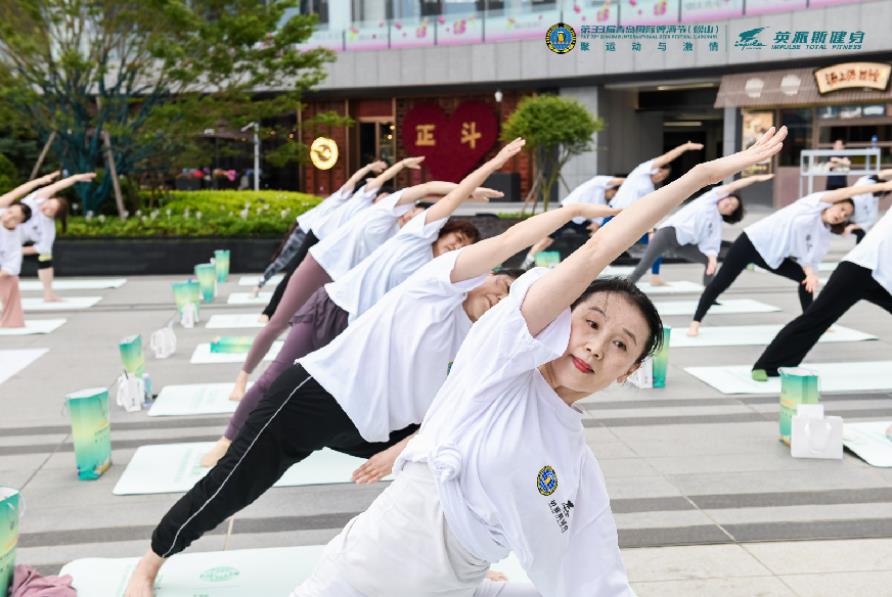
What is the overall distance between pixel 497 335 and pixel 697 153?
3394cm

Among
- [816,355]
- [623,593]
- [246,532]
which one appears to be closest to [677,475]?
[246,532]

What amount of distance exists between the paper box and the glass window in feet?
76.8

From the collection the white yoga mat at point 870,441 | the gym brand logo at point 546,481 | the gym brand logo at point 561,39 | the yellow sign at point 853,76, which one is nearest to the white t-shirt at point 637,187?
the white yoga mat at point 870,441

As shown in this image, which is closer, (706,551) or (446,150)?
(706,551)

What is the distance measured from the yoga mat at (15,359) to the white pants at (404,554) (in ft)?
20.3

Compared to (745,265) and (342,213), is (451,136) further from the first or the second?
(342,213)

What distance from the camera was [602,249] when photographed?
2.12m

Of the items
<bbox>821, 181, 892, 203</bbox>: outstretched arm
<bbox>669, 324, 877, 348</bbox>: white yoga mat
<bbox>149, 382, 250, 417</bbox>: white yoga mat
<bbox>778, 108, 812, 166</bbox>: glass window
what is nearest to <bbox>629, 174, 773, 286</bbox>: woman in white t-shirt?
<bbox>669, 324, 877, 348</bbox>: white yoga mat

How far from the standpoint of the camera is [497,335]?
2.18m

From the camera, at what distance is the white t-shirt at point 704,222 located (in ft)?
32.9

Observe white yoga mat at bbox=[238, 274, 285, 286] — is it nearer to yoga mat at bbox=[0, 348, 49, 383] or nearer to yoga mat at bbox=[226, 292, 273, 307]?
yoga mat at bbox=[226, 292, 273, 307]

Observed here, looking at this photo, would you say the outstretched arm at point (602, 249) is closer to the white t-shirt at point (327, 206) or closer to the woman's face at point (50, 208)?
the white t-shirt at point (327, 206)

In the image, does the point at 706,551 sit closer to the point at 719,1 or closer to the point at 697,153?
the point at 719,1

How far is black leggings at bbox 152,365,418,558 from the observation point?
337cm
